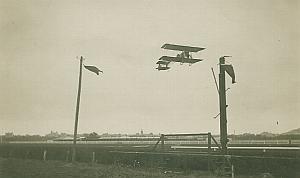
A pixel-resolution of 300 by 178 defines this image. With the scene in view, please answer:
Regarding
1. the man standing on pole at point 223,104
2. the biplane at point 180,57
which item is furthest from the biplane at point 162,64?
the man standing on pole at point 223,104

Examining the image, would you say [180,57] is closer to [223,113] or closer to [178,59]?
[178,59]

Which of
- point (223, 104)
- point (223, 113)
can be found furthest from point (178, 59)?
point (223, 113)

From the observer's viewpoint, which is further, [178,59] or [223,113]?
[178,59]

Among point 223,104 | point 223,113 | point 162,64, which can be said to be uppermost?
point 162,64

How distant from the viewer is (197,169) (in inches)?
719

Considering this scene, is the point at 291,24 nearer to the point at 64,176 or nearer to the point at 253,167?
the point at 253,167

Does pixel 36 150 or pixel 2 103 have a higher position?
pixel 2 103

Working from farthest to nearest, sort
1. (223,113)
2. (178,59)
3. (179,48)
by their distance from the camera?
(178,59) → (179,48) → (223,113)

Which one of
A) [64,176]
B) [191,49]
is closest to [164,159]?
[64,176]

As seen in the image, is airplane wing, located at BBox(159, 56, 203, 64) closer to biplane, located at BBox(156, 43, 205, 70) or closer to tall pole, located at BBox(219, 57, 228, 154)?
biplane, located at BBox(156, 43, 205, 70)

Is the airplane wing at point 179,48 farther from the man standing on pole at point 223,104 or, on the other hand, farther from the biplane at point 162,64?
the man standing on pole at point 223,104

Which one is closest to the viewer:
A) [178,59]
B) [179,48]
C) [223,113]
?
[223,113]

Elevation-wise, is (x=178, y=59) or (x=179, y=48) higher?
(x=179, y=48)

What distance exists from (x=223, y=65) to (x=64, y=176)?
9996mm
